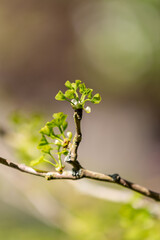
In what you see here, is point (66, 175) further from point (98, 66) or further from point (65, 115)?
point (98, 66)

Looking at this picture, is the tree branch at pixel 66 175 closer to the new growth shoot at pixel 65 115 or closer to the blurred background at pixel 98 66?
the new growth shoot at pixel 65 115

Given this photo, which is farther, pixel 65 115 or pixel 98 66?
pixel 98 66

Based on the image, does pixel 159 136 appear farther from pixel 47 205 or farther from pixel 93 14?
pixel 47 205

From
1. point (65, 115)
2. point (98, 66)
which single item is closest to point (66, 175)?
point (65, 115)

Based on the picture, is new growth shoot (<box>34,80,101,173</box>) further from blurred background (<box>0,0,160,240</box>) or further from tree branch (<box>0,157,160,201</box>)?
blurred background (<box>0,0,160,240</box>)

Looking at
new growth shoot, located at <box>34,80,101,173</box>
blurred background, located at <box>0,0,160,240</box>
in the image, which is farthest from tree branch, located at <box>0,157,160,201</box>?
blurred background, located at <box>0,0,160,240</box>

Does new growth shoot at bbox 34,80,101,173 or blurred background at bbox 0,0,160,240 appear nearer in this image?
new growth shoot at bbox 34,80,101,173

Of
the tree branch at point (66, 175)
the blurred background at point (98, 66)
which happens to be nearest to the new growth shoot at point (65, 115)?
the tree branch at point (66, 175)

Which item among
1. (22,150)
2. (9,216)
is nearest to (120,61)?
(9,216)

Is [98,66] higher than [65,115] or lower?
higher
